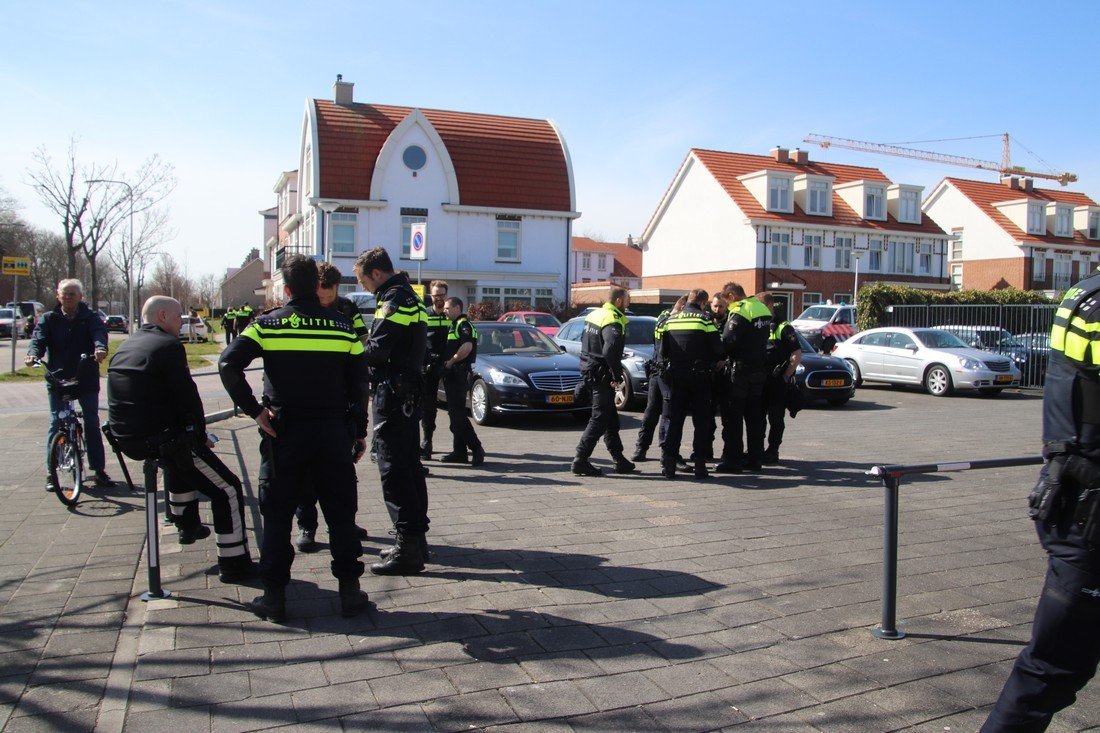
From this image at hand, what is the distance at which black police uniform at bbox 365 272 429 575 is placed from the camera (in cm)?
529

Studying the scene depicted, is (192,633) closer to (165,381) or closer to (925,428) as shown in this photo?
(165,381)

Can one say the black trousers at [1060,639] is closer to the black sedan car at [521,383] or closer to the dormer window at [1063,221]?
the black sedan car at [521,383]

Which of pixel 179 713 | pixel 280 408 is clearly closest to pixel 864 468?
pixel 280 408

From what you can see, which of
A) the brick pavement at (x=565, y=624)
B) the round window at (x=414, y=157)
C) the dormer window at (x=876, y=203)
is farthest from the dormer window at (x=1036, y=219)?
the brick pavement at (x=565, y=624)

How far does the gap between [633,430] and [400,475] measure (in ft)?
23.6

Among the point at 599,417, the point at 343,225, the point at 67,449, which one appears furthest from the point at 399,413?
the point at 343,225

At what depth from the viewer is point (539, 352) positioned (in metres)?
13.2

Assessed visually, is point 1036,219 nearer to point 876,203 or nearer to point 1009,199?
point 1009,199

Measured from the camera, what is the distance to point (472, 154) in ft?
130

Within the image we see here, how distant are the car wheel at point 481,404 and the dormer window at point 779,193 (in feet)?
121

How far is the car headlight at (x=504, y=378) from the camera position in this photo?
1208cm

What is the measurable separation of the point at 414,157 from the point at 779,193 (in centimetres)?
1996

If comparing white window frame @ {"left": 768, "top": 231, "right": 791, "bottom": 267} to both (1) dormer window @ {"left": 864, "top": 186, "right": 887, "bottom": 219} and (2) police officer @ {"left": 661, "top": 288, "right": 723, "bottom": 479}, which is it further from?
(2) police officer @ {"left": 661, "top": 288, "right": 723, "bottom": 479}

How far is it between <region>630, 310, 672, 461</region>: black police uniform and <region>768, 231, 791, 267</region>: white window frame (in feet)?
123
